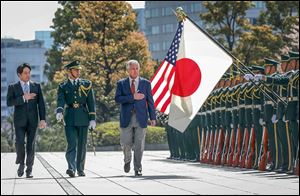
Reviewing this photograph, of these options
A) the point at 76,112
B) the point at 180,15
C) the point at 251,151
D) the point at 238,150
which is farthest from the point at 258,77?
the point at 238,150

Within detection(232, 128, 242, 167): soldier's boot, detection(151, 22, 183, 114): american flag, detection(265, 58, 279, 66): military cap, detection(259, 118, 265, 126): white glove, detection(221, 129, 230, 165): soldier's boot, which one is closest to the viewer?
detection(265, 58, 279, 66): military cap

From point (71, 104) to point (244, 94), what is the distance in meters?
3.71

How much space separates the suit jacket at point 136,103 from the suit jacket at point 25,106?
1.28m

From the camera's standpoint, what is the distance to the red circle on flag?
16109mm

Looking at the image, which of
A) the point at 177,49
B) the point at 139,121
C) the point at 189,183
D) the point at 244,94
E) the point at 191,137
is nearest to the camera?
the point at 189,183

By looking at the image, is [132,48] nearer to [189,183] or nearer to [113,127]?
[113,127]

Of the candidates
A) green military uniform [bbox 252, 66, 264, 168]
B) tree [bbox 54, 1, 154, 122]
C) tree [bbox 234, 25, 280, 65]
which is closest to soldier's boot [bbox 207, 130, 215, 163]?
green military uniform [bbox 252, 66, 264, 168]

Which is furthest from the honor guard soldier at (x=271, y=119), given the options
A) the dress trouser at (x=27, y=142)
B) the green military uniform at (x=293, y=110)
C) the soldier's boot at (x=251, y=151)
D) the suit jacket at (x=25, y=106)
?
the dress trouser at (x=27, y=142)

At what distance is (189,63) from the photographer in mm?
16500

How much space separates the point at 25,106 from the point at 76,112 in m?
0.83

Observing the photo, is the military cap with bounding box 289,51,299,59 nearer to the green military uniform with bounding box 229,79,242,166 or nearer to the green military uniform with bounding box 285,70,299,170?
the green military uniform with bounding box 285,70,299,170

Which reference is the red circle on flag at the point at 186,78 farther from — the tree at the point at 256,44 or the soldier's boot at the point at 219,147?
the tree at the point at 256,44

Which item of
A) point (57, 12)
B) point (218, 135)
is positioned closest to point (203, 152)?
point (218, 135)

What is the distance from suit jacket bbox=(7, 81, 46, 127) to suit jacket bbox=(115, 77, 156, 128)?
1.28 metres
